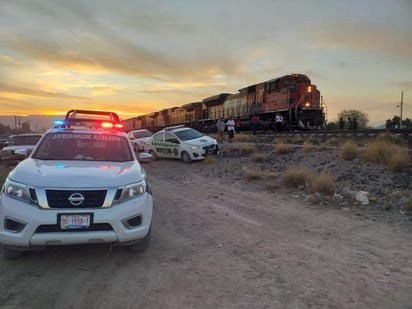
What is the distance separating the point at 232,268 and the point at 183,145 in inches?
506

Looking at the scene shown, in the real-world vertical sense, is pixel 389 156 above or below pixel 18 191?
below

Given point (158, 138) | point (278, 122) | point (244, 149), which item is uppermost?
point (278, 122)

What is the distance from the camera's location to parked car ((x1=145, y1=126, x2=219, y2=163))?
54.9 feet

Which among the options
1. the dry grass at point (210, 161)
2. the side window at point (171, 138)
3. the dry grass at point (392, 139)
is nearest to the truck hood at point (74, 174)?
the dry grass at point (210, 161)

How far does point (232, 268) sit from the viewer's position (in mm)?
4371

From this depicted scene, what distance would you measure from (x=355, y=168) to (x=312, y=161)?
2.20 meters

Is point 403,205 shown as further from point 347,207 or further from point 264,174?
point 264,174

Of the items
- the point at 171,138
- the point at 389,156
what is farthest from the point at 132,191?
the point at 171,138

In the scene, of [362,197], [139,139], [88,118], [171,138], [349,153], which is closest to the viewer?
[362,197]

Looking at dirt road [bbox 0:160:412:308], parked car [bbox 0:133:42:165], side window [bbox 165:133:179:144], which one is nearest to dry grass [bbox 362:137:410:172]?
dirt road [bbox 0:160:412:308]

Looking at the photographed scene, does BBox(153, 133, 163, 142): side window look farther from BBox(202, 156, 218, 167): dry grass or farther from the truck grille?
the truck grille

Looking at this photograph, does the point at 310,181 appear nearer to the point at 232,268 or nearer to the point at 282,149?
the point at 232,268

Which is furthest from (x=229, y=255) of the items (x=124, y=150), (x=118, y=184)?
(x=124, y=150)

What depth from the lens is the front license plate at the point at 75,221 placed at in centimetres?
411
